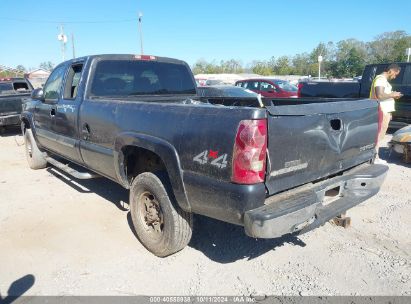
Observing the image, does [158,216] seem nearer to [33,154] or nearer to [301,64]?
[33,154]

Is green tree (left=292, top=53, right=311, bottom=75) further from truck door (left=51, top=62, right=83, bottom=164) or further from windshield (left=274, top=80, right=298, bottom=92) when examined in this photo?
truck door (left=51, top=62, right=83, bottom=164)

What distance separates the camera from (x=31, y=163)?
6.86 m

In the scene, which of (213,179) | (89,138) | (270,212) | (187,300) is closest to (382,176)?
(270,212)

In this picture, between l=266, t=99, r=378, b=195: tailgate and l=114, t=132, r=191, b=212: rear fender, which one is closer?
l=266, t=99, r=378, b=195: tailgate

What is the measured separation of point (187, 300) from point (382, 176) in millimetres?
2160

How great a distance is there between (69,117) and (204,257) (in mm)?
2519

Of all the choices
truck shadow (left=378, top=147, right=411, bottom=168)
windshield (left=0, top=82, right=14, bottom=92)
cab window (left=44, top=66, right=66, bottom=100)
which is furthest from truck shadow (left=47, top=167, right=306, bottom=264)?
windshield (left=0, top=82, right=14, bottom=92)

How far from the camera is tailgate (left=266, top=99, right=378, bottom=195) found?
2541mm

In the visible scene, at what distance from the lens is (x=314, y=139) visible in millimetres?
2787

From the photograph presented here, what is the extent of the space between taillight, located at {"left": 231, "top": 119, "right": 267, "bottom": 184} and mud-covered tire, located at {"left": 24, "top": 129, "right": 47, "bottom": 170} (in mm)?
5197

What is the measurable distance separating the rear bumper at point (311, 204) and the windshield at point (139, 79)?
261 centimetres

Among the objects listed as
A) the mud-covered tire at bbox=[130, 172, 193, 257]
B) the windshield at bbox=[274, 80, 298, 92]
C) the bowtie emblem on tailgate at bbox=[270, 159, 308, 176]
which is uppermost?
the windshield at bbox=[274, 80, 298, 92]

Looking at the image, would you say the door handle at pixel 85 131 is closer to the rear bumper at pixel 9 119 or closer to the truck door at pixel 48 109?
the truck door at pixel 48 109

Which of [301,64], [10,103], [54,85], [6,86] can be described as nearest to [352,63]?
[301,64]
